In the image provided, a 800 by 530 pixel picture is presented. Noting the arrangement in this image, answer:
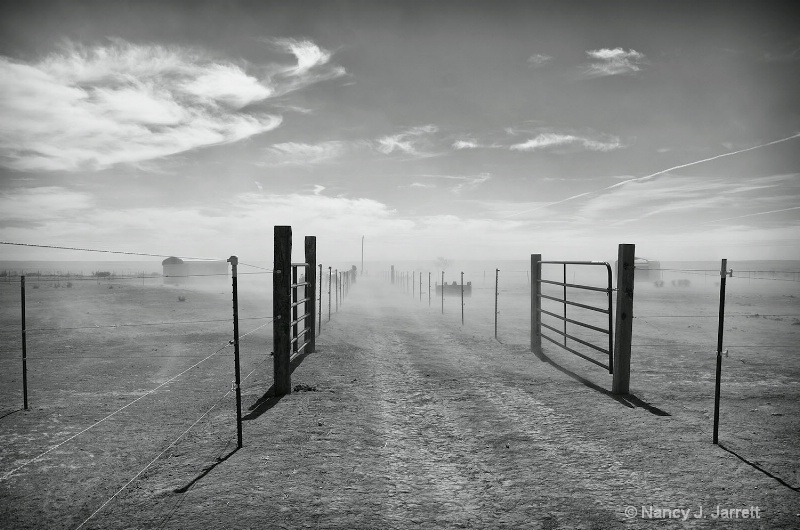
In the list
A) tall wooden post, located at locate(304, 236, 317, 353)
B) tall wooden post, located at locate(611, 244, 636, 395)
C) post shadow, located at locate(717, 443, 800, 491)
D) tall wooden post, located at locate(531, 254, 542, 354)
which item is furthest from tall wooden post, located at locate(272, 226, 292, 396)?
tall wooden post, located at locate(531, 254, 542, 354)

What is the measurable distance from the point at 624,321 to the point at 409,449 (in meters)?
4.61

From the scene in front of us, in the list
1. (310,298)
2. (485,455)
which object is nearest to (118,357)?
(310,298)

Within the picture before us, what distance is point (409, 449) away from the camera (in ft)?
16.0

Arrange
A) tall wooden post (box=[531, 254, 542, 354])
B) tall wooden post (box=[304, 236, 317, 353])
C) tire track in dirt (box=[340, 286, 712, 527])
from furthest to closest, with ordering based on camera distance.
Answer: tall wooden post (box=[531, 254, 542, 354]) → tall wooden post (box=[304, 236, 317, 353]) → tire track in dirt (box=[340, 286, 712, 527])

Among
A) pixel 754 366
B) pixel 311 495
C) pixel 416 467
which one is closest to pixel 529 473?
pixel 416 467

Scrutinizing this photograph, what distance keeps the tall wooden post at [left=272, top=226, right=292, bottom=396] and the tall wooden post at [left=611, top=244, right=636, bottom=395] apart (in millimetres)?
5545

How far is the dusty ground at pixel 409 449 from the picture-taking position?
3.60 m

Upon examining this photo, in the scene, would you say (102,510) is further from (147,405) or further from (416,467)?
(147,405)

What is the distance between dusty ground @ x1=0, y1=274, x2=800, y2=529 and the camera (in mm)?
3602

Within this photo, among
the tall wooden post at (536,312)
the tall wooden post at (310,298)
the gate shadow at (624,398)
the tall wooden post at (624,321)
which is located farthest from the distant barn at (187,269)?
the tall wooden post at (624,321)

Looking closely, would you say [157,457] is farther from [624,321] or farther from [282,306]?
[624,321]

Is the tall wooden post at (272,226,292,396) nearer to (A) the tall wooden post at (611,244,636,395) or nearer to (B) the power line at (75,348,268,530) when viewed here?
(B) the power line at (75,348,268,530)

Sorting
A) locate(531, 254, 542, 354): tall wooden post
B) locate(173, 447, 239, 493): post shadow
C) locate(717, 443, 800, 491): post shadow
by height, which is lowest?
locate(173, 447, 239, 493): post shadow

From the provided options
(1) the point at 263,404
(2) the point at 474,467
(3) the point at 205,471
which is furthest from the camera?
(1) the point at 263,404
